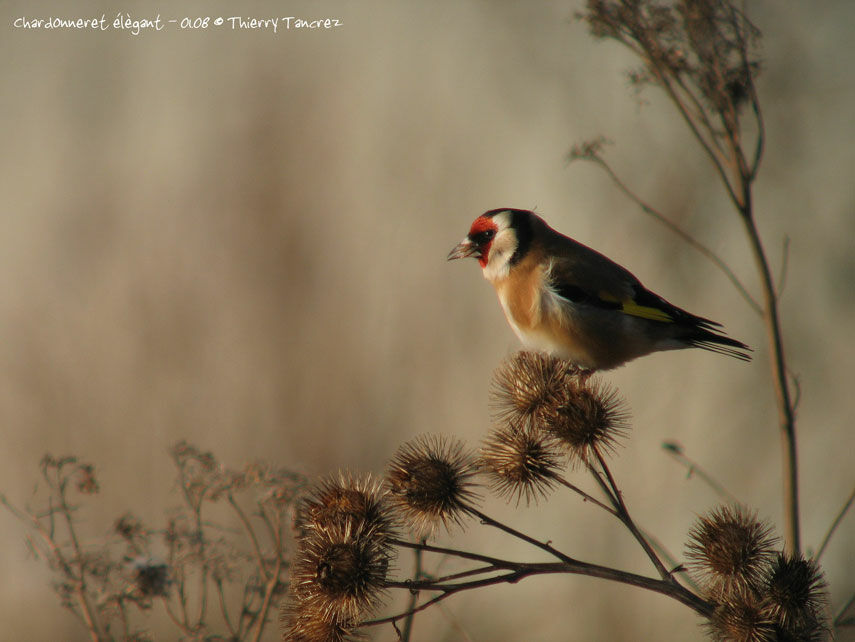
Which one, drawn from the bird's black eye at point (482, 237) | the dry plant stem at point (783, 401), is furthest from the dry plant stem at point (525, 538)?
the bird's black eye at point (482, 237)

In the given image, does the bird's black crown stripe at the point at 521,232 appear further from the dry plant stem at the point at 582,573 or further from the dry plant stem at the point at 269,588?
the dry plant stem at the point at 582,573

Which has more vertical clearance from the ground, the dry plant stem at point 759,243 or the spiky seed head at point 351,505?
the dry plant stem at point 759,243

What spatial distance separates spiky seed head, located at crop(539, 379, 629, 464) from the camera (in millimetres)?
1793

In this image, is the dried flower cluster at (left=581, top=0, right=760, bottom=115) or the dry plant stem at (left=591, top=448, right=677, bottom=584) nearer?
the dry plant stem at (left=591, top=448, right=677, bottom=584)

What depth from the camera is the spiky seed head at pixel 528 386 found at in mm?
1975

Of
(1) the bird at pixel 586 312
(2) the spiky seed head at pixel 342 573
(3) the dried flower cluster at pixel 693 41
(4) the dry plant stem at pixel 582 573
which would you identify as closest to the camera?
(4) the dry plant stem at pixel 582 573

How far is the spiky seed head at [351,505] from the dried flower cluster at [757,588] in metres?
0.74

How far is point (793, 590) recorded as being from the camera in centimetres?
145

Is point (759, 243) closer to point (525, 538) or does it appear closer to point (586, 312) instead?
point (586, 312)

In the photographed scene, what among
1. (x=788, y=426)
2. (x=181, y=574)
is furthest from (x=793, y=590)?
(x=181, y=574)

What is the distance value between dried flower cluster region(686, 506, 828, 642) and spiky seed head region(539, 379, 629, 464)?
1.10 ft

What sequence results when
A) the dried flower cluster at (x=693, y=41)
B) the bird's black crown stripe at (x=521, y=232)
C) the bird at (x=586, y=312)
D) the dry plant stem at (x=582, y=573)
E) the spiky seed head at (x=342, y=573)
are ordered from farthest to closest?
the bird's black crown stripe at (x=521, y=232) → the bird at (x=586, y=312) → the dried flower cluster at (x=693, y=41) → the spiky seed head at (x=342, y=573) → the dry plant stem at (x=582, y=573)

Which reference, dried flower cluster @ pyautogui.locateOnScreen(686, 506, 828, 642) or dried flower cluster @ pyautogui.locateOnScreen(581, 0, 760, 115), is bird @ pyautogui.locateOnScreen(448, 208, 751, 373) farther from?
dried flower cluster @ pyautogui.locateOnScreen(686, 506, 828, 642)

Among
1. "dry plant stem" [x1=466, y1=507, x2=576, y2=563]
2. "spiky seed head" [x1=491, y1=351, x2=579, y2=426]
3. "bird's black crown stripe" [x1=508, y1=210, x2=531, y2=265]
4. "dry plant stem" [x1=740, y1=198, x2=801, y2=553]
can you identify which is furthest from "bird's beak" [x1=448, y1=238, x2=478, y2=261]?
"dry plant stem" [x1=466, y1=507, x2=576, y2=563]
